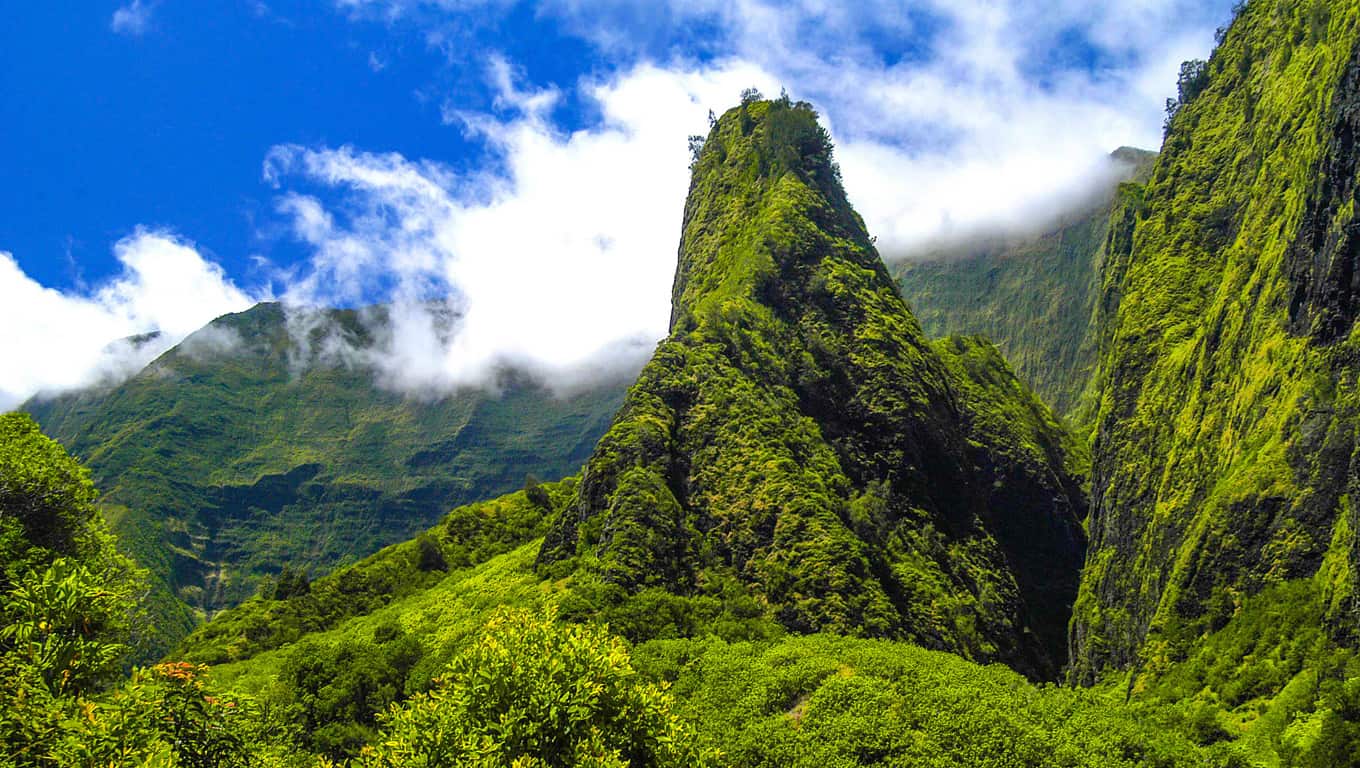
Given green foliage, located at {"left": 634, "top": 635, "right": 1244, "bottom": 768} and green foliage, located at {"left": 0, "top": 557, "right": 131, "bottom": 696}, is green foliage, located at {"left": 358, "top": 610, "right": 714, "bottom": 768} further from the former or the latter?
green foliage, located at {"left": 634, "top": 635, "right": 1244, "bottom": 768}

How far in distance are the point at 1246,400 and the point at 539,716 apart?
79.4 m

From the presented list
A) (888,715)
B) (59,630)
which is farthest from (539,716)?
(888,715)

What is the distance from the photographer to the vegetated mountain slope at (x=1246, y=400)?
212ft

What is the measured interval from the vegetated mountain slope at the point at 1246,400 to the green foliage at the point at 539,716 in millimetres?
41654

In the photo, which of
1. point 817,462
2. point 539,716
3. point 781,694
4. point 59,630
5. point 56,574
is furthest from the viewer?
point 817,462

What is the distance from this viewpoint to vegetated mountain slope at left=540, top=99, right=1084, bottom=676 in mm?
75938

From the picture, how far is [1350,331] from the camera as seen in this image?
67562 millimetres

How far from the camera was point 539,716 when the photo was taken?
25.2 m

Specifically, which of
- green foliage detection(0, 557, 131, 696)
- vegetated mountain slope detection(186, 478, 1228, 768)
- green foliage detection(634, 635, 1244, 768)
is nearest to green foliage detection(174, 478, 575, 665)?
vegetated mountain slope detection(186, 478, 1228, 768)

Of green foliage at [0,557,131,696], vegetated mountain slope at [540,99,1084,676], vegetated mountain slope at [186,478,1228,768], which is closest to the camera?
green foliage at [0,557,131,696]

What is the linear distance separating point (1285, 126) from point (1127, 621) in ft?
201

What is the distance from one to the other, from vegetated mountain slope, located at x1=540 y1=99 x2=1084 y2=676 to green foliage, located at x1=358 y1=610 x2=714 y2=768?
43.0m

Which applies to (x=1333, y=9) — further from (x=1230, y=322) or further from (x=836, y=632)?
(x=836, y=632)

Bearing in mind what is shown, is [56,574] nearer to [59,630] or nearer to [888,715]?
[59,630]
